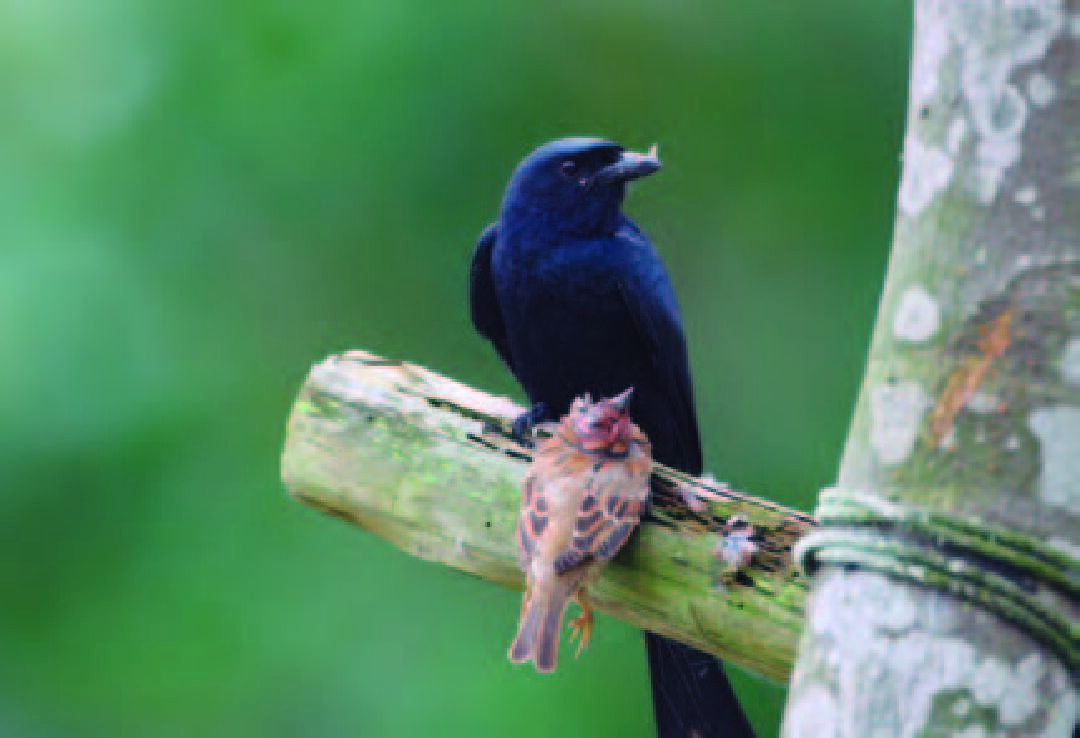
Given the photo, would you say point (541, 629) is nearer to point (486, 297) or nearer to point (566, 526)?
point (566, 526)

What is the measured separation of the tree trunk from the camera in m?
1.97

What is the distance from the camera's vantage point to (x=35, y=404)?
664 centimetres

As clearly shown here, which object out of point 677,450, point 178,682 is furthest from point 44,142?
point 677,450

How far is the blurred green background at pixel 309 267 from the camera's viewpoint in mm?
6855

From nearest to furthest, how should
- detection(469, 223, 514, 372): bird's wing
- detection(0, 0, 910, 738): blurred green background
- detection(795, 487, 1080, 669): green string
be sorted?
detection(795, 487, 1080, 669): green string
detection(469, 223, 514, 372): bird's wing
detection(0, 0, 910, 738): blurred green background

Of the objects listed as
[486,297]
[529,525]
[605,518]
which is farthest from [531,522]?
[486,297]

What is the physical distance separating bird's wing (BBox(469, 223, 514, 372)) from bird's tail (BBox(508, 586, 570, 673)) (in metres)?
1.73

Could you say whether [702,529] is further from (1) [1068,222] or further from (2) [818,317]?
(2) [818,317]

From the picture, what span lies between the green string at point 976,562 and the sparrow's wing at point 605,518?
77cm

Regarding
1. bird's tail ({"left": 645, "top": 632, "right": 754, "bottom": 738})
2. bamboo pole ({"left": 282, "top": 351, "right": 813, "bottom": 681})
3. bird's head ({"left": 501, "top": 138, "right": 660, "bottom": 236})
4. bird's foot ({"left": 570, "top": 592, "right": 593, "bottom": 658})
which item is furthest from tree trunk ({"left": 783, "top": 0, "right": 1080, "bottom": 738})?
bird's head ({"left": 501, "top": 138, "right": 660, "bottom": 236})

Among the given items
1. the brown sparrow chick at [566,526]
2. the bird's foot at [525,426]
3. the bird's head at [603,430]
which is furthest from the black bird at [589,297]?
the brown sparrow chick at [566,526]

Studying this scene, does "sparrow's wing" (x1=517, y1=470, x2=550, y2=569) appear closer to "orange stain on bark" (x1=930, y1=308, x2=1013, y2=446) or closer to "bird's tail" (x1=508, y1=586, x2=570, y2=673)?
"bird's tail" (x1=508, y1=586, x2=570, y2=673)

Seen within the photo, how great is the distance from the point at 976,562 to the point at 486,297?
272cm

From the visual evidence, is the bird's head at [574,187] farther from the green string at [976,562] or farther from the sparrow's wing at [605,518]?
the green string at [976,562]
